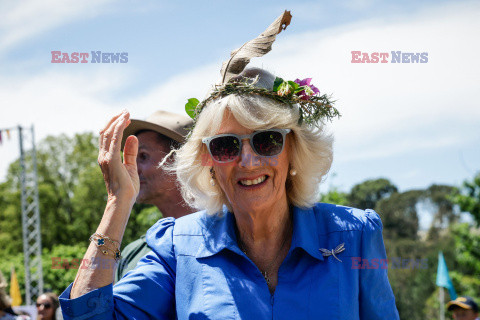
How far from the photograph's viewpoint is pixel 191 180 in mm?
2641

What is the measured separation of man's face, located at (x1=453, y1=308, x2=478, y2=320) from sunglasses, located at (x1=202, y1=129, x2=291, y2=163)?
5.71 m

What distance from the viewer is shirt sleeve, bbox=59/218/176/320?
1967 millimetres

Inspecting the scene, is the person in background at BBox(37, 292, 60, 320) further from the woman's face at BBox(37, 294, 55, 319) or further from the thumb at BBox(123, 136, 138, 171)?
the thumb at BBox(123, 136, 138, 171)

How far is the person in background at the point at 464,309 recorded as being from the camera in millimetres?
6996

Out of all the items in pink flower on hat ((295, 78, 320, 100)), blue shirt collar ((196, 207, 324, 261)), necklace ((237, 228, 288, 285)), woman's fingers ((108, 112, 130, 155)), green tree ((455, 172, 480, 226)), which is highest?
pink flower on hat ((295, 78, 320, 100))

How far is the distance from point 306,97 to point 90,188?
28.2m

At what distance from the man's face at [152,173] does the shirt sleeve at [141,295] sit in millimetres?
1459

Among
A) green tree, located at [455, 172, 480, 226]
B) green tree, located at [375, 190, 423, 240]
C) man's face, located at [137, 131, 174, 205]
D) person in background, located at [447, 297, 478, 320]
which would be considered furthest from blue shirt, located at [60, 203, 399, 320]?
green tree, located at [375, 190, 423, 240]

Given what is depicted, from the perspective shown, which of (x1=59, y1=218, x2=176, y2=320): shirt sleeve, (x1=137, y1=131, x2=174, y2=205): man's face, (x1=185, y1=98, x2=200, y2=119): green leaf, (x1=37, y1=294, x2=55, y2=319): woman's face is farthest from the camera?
(x1=37, y1=294, x2=55, y2=319): woman's face

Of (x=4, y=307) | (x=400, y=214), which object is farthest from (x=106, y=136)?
(x=400, y=214)

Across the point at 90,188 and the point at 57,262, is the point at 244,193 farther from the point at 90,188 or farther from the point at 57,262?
the point at 90,188

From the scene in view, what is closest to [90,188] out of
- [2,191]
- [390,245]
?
[2,191]

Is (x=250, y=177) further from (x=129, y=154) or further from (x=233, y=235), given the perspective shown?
(x=129, y=154)

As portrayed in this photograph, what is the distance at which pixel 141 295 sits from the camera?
7.11 ft
